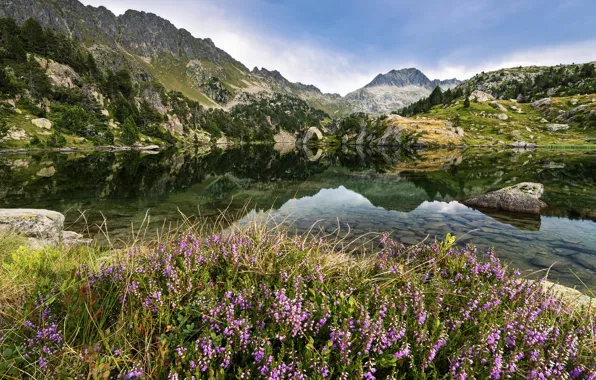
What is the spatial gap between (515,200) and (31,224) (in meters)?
26.8

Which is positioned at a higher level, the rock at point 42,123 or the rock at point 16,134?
the rock at point 42,123

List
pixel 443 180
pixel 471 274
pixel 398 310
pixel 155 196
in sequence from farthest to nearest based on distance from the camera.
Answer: pixel 443 180
pixel 155 196
pixel 471 274
pixel 398 310

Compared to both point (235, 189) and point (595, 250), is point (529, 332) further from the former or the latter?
point (235, 189)

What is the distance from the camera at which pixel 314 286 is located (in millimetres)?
3977

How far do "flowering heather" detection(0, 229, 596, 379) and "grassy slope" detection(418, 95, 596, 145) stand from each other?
128743mm

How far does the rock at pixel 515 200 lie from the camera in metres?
18.6

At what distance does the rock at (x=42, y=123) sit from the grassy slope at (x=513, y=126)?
155m

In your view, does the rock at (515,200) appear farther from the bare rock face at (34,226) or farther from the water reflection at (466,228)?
the bare rock face at (34,226)

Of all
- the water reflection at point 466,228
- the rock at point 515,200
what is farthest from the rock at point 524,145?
the water reflection at point 466,228

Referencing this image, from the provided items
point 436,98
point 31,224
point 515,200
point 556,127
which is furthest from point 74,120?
point 436,98

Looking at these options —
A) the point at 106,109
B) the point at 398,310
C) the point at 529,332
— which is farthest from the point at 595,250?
the point at 106,109

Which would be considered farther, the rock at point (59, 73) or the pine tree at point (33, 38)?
the pine tree at point (33, 38)

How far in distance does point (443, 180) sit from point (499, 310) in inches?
1228

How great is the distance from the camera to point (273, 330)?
3285 mm
